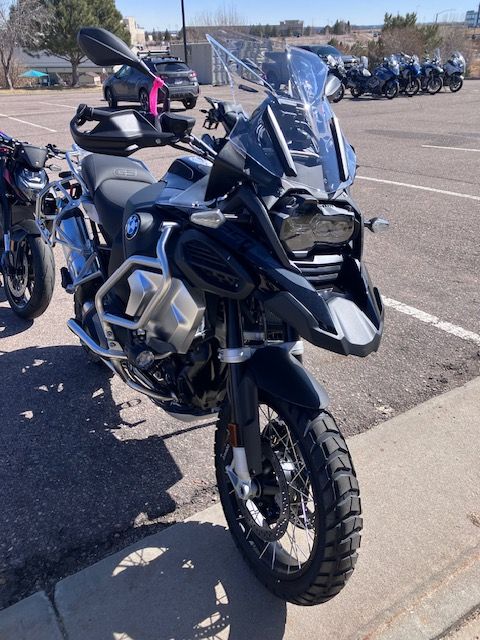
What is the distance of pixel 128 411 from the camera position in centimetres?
309

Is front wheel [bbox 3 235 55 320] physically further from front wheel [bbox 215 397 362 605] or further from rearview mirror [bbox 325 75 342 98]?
rearview mirror [bbox 325 75 342 98]

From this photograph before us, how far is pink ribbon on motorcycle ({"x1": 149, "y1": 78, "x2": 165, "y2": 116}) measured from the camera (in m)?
2.17

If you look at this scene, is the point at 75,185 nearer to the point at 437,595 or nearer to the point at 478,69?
the point at 437,595

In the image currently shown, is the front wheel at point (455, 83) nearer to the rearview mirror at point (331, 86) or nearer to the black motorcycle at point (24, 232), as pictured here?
the black motorcycle at point (24, 232)

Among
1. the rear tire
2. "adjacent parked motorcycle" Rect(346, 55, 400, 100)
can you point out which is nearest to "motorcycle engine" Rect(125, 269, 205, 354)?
"adjacent parked motorcycle" Rect(346, 55, 400, 100)

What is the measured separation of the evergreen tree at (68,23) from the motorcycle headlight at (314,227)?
39096 millimetres

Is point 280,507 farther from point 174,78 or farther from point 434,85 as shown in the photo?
point 434,85

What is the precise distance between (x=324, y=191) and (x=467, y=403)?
187 centimetres

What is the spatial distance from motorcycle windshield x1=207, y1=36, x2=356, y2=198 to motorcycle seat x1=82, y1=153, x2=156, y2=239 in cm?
95

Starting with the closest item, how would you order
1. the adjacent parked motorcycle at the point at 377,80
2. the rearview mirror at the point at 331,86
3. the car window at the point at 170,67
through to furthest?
the rearview mirror at the point at 331,86 < the car window at the point at 170,67 < the adjacent parked motorcycle at the point at 377,80

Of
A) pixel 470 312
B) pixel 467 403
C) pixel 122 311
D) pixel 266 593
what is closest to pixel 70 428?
pixel 122 311

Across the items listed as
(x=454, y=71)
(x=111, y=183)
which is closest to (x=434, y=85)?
(x=454, y=71)

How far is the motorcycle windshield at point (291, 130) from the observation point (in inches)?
72.2

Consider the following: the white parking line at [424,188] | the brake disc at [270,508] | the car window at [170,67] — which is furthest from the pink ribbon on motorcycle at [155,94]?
the car window at [170,67]
